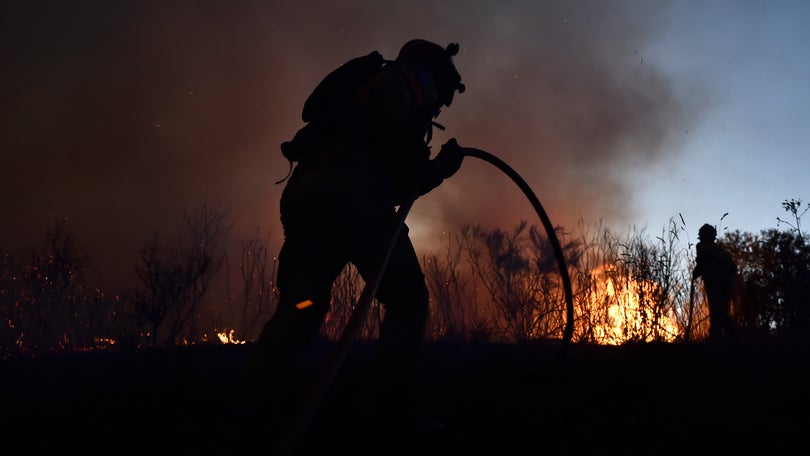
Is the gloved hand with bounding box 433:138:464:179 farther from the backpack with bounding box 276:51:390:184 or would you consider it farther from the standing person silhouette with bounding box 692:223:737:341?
the standing person silhouette with bounding box 692:223:737:341

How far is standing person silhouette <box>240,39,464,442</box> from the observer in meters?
2.36

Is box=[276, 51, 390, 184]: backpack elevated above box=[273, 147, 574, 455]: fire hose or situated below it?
above

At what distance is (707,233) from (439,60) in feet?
31.6

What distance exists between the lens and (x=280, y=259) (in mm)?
2523

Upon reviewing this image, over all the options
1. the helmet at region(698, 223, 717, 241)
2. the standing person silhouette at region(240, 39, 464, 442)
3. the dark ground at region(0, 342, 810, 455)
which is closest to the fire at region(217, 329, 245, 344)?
the dark ground at region(0, 342, 810, 455)

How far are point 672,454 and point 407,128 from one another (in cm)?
228

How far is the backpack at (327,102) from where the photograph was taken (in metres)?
2.86

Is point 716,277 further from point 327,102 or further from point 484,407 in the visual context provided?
point 327,102

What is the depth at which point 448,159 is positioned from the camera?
10.5 ft

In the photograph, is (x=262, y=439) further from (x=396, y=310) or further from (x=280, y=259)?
(x=396, y=310)

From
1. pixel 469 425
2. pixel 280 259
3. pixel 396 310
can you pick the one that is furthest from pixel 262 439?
pixel 469 425

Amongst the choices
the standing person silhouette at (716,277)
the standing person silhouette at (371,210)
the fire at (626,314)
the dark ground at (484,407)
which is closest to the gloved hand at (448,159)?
the standing person silhouette at (371,210)

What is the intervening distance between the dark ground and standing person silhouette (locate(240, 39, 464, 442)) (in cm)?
31

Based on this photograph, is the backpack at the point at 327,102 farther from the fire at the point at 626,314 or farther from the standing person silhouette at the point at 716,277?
the standing person silhouette at the point at 716,277
